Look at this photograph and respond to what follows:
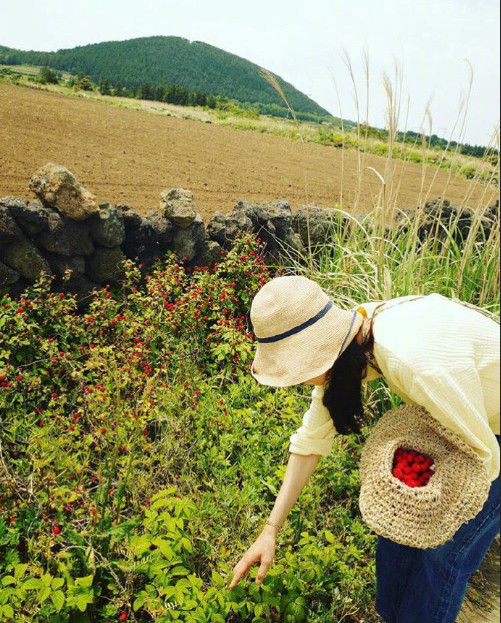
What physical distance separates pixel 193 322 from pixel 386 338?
2108 mm

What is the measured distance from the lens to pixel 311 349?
1398mm

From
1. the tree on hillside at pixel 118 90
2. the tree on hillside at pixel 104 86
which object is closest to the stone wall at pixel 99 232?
the tree on hillside at pixel 104 86

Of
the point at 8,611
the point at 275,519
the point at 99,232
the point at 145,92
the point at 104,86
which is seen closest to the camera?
the point at 8,611

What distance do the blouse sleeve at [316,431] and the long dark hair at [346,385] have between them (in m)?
0.04

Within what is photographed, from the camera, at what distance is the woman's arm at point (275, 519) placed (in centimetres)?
150

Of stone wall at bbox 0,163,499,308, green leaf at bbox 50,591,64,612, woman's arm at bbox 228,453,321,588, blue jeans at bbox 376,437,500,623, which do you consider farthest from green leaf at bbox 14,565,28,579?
stone wall at bbox 0,163,499,308

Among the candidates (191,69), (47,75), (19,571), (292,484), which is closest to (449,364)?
(292,484)

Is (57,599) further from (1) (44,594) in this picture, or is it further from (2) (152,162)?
(2) (152,162)

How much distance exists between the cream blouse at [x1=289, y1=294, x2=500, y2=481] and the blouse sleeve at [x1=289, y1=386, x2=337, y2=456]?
0.94 feet

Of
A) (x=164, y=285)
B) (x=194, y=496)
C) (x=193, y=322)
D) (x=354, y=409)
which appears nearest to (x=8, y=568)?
(x=194, y=496)

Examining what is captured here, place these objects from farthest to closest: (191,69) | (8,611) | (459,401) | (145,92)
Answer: (191,69) < (145,92) < (8,611) < (459,401)

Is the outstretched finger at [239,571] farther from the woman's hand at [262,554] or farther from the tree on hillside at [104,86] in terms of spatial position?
the tree on hillside at [104,86]

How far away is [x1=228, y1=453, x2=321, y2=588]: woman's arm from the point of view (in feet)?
4.91

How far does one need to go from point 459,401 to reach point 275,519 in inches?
27.7
